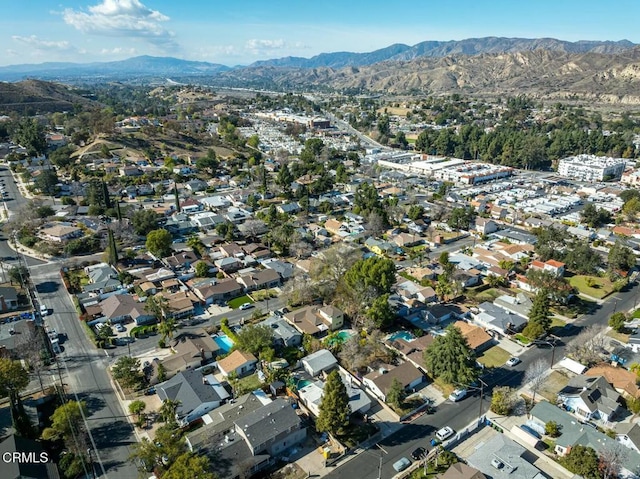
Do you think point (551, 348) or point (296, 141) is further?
point (296, 141)

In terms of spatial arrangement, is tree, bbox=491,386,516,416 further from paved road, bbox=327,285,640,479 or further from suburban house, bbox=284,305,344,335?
suburban house, bbox=284,305,344,335

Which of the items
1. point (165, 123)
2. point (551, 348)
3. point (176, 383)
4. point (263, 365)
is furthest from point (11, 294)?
point (165, 123)

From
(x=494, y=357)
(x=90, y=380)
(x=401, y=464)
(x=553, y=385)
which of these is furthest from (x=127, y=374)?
(x=553, y=385)

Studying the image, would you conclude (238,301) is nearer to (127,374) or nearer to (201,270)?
(201,270)

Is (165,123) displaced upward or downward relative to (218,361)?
upward

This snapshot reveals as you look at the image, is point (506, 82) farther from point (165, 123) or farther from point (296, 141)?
point (165, 123)

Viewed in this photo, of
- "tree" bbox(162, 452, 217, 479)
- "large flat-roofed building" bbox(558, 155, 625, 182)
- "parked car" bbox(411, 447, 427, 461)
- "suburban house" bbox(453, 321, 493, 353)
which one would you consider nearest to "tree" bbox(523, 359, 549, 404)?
"suburban house" bbox(453, 321, 493, 353)
